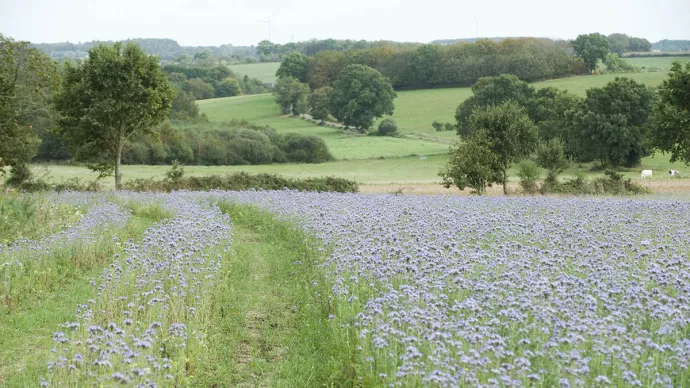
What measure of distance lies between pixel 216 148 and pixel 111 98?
3918 cm

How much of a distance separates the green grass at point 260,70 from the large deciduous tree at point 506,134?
115m

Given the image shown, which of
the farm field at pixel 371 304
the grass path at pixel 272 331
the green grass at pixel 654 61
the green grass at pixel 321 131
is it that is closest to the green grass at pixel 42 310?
the farm field at pixel 371 304

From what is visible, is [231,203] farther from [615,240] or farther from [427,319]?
[427,319]

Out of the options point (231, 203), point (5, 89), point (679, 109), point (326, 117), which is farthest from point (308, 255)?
point (326, 117)

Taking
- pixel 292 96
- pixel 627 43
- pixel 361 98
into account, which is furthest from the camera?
pixel 627 43

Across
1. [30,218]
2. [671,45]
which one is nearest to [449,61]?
[671,45]

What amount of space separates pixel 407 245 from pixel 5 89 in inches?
1162

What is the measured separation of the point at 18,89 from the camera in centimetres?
3719

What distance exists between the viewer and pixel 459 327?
7613mm

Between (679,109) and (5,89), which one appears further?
(679,109)

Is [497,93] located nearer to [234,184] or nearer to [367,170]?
[367,170]

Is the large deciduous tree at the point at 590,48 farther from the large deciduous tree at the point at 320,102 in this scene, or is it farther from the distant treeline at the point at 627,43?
the large deciduous tree at the point at 320,102

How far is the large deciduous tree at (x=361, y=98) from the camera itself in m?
99.4

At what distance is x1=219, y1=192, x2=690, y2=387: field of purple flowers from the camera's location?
6539mm
